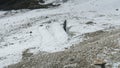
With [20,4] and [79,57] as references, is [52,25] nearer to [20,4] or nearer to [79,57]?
[79,57]

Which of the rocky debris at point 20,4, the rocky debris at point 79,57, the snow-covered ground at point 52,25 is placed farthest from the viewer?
the rocky debris at point 20,4

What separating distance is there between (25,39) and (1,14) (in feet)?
36.9

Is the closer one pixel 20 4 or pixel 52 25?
pixel 52 25

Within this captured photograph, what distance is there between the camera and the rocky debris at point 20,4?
91.0ft

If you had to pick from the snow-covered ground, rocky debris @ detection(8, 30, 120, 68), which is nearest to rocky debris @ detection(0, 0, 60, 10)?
the snow-covered ground

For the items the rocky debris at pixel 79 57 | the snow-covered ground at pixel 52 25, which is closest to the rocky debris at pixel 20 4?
the snow-covered ground at pixel 52 25

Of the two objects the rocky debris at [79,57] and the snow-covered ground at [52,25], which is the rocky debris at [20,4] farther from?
the rocky debris at [79,57]

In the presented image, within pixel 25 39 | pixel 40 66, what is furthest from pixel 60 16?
pixel 40 66

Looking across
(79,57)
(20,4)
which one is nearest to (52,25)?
(79,57)

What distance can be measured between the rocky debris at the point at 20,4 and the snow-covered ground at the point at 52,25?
1.49 meters

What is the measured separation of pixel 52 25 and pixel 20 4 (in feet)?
35.3

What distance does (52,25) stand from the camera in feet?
62.6

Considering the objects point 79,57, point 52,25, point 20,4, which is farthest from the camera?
point 20,4

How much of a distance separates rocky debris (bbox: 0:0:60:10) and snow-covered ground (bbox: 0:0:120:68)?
1.49 metres
